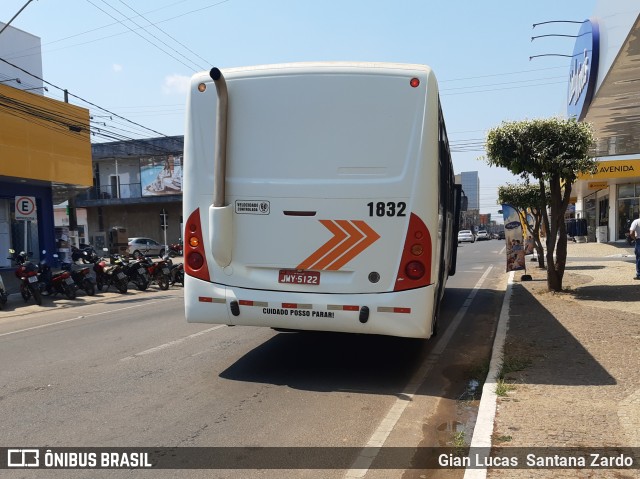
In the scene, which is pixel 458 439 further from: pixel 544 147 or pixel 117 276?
pixel 117 276

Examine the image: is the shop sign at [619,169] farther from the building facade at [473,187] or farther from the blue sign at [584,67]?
the building facade at [473,187]

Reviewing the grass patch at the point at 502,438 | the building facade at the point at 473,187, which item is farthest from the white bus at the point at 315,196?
the building facade at the point at 473,187

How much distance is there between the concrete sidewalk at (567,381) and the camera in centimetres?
419

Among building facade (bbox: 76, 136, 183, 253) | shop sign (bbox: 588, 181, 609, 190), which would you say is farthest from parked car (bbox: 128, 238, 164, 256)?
shop sign (bbox: 588, 181, 609, 190)

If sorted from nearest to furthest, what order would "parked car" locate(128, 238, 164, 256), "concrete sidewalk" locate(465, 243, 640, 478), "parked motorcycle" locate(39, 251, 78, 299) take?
"concrete sidewalk" locate(465, 243, 640, 478), "parked motorcycle" locate(39, 251, 78, 299), "parked car" locate(128, 238, 164, 256)

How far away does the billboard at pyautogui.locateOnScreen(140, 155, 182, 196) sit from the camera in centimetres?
4384

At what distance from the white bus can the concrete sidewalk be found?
1.30 metres

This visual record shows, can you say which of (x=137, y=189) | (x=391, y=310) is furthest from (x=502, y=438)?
(x=137, y=189)

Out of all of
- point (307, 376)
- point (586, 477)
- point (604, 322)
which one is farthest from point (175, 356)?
point (604, 322)

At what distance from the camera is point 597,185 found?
3384cm

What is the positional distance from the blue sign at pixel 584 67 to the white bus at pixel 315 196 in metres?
8.52

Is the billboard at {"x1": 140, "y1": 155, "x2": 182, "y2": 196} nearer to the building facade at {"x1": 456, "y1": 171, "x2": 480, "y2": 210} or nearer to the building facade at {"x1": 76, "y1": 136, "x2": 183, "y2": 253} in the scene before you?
the building facade at {"x1": 76, "y1": 136, "x2": 183, "y2": 253}

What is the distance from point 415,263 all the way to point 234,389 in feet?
7.55

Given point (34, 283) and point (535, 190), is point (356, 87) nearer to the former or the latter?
point (34, 283)
